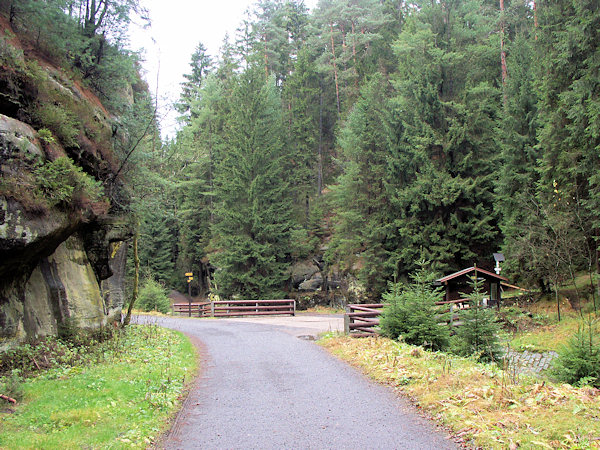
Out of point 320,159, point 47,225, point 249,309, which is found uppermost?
point 320,159

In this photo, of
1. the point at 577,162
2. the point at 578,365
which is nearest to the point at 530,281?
the point at 577,162

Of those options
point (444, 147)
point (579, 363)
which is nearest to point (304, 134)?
point (444, 147)

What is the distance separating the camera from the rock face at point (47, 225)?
7750 mm

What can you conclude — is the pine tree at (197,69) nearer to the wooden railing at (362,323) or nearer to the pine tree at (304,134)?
the pine tree at (304,134)

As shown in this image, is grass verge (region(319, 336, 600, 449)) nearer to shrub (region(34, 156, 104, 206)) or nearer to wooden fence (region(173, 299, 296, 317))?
shrub (region(34, 156, 104, 206))

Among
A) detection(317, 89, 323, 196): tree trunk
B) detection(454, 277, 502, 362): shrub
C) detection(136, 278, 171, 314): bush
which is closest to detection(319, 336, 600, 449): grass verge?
detection(454, 277, 502, 362): shrub

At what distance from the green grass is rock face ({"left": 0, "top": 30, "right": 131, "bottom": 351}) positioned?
1.78 meters

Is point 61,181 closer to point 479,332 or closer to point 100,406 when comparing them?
point 100,406

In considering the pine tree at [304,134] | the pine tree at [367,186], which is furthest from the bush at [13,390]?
the pine tree at [304,134]

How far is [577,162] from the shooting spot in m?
16.3

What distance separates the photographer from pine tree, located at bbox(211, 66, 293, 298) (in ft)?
96.3

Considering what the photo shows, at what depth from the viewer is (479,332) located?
9219 millimetres

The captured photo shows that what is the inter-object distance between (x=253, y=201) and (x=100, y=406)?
80.6 feet

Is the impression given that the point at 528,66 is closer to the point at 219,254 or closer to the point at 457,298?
the point at 457,298
